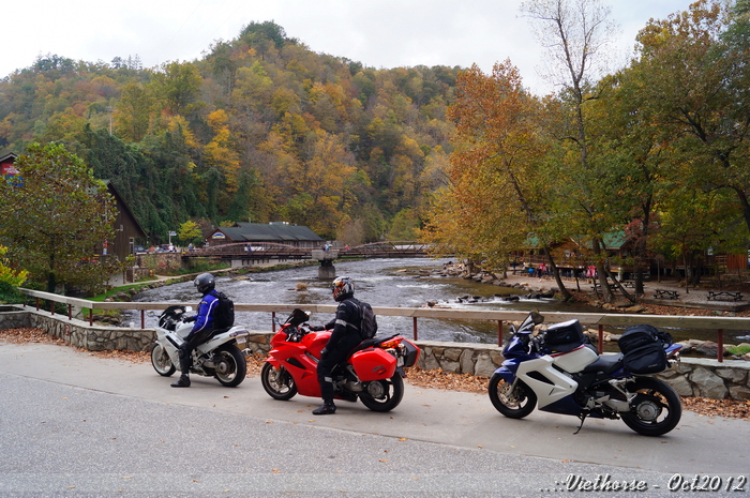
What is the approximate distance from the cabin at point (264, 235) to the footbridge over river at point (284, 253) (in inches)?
70.4

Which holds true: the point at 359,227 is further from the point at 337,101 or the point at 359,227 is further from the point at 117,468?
the point at 117,468

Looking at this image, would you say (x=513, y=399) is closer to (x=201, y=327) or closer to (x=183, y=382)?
(x=201, y=327)

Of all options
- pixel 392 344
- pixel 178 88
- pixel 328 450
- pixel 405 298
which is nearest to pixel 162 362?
pixel 392 344

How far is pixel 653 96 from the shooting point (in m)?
21.8

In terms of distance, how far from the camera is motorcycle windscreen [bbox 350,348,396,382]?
5484mm

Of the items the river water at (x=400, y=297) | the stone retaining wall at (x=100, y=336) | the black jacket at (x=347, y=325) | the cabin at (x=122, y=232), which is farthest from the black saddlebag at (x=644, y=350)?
the cabin at (x=122, y=232)

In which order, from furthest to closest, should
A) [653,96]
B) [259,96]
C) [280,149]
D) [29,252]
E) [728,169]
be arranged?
1. [259,96]
2. [280,149]
3. [653,96]
4. [728,169]
5. [29,252]

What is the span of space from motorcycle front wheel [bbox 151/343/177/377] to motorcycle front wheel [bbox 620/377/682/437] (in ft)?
20.6

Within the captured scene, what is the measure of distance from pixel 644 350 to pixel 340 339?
298 centimetres

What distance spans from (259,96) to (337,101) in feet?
74.7

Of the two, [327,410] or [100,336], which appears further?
[100,336]

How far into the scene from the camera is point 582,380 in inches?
197

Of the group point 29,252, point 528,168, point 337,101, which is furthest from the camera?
point 337,101

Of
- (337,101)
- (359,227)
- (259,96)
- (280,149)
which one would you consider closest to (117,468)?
(359,227)
